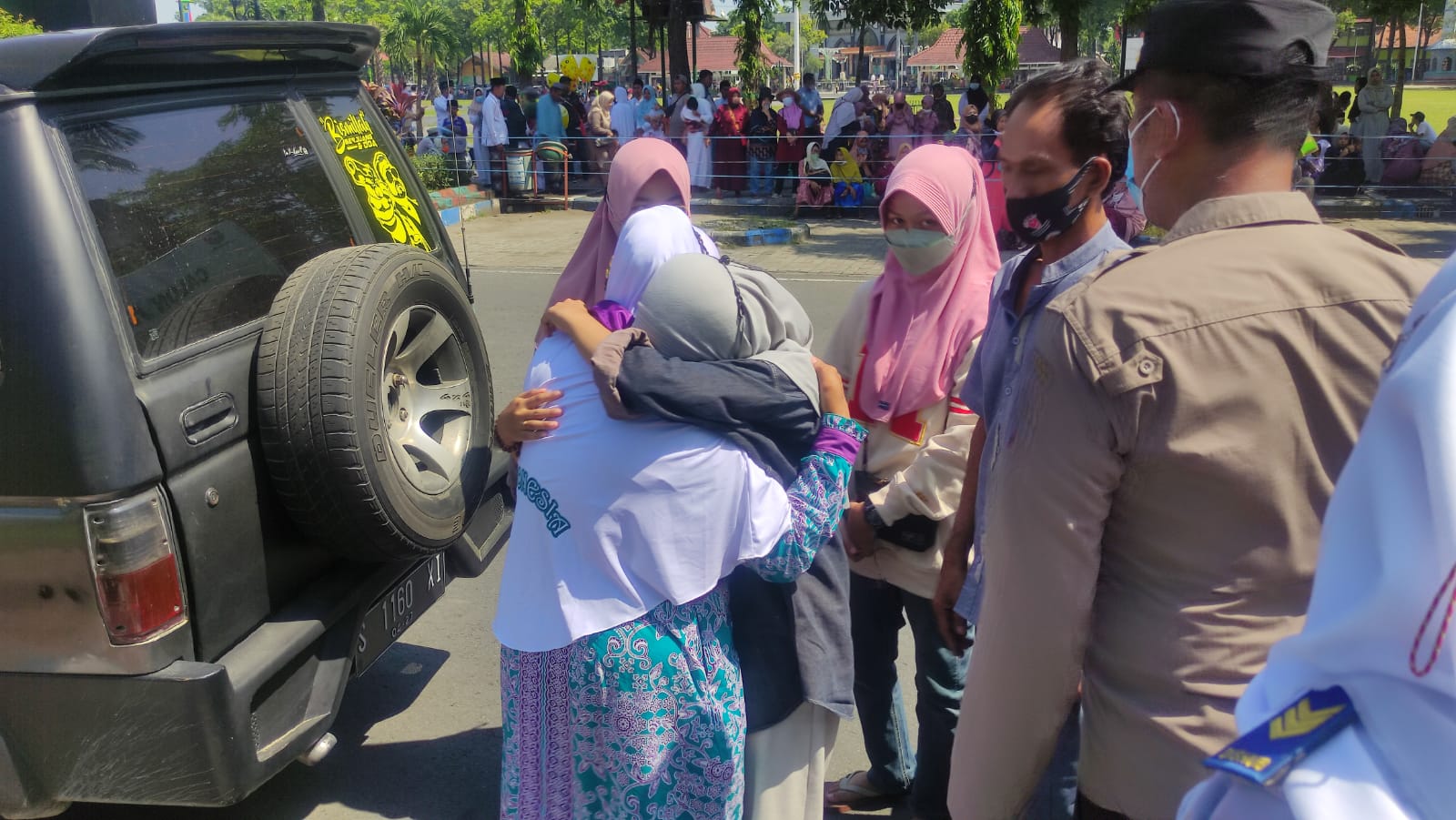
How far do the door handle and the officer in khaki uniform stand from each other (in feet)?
6.09

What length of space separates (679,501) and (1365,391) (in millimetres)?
1104

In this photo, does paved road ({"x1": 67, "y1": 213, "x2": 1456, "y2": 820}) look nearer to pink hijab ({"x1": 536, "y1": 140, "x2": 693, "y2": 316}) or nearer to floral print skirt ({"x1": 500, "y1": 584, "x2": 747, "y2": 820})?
pink hijab ({"x1": 536, "y1": 140, "x2": 693, "y2": 316})

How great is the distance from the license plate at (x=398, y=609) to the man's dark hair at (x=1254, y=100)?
2463 mm

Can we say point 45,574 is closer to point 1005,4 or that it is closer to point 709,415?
point 709,415

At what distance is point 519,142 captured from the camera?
17125mm

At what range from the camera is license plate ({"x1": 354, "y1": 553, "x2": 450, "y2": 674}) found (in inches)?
120

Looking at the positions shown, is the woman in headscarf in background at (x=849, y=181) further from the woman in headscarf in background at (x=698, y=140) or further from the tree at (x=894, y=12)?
the tree at (x=894, y=12)

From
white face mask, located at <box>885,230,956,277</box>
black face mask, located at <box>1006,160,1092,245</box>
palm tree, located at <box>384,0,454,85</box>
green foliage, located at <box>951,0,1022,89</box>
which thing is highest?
palm tree, located at <box>384,0,454,85</box>

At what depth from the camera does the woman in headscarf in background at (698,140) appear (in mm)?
16683

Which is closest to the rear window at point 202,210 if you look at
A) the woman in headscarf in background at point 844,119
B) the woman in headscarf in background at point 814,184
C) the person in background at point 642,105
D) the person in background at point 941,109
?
the woman in headscarf in background at point 814,184

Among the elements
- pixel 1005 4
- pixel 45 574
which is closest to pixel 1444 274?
pixel 45 574

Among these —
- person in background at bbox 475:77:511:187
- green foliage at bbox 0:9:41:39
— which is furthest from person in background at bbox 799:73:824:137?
green foliage at bbox 0:9:41:39

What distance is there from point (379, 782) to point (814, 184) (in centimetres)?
1274

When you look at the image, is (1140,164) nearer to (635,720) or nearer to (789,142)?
(635,720)
